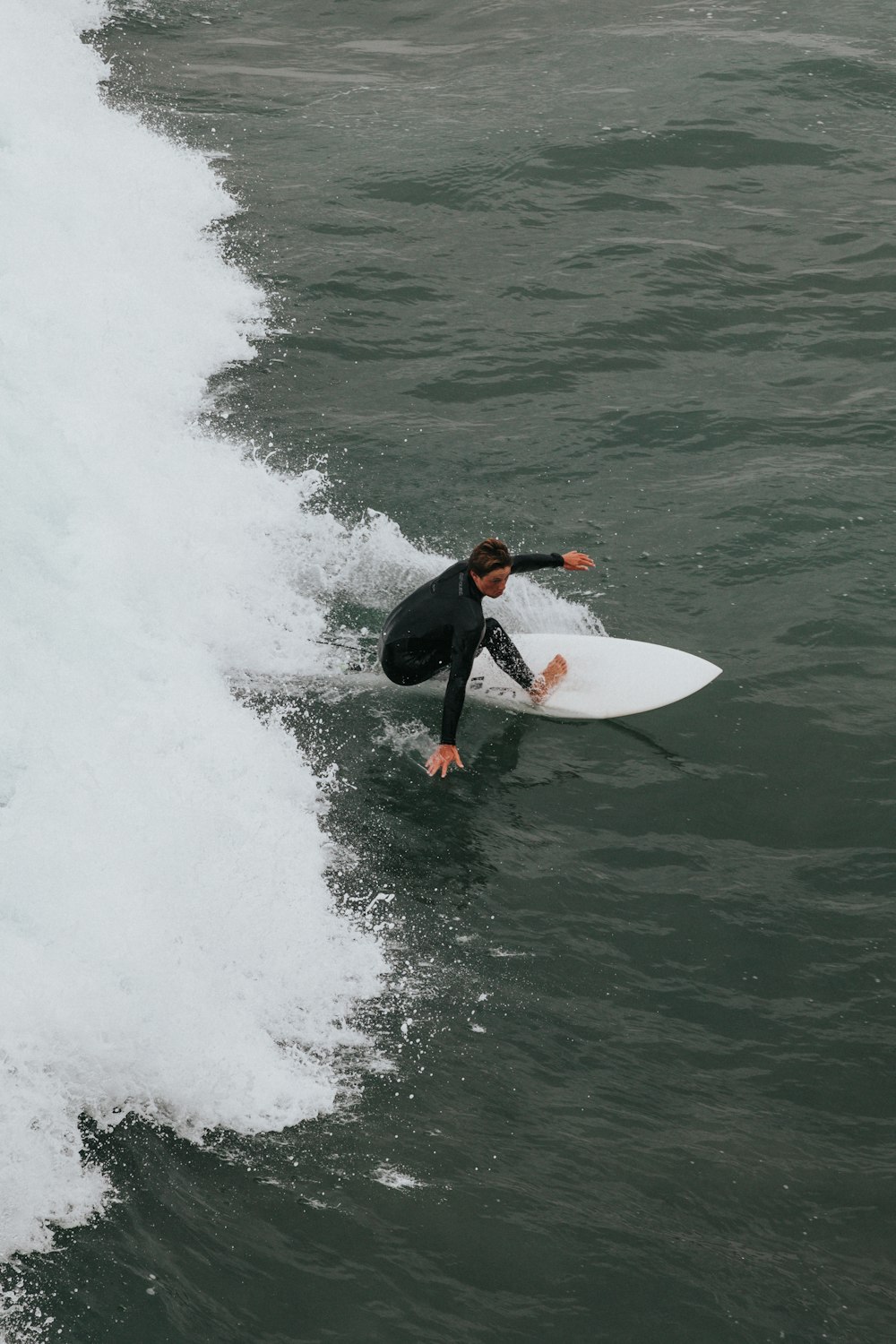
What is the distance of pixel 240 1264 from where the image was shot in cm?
539

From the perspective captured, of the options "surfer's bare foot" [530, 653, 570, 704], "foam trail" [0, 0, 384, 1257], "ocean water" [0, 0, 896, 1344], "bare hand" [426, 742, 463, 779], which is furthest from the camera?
"surfer's bare foot" [530, 653, 570, 704]

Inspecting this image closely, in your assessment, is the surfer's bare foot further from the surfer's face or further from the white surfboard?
the surfer's face

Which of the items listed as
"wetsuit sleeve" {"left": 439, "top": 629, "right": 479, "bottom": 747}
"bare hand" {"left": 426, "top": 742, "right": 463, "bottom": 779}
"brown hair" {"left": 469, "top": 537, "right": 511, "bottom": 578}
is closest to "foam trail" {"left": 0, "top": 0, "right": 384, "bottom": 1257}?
"bare hand" {"left": 426, "top": 742, "right": 463, "bottom": 779}

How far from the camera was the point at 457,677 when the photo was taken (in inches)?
A: 320

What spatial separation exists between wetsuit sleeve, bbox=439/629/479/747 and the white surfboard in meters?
0.70

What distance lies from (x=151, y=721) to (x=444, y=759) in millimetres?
1891

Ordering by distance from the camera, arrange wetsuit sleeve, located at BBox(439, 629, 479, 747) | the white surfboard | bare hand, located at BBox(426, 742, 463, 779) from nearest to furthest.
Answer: bare hand, located at BBox(426, 742, 463, 779)
wetsuit sleeve, located at BBox(439, 629, 479, 747)
the white surfboard

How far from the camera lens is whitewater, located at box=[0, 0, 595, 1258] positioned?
6109 millimetres

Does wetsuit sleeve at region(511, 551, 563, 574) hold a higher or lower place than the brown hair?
higher

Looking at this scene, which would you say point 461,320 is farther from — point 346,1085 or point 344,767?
point 346,1085

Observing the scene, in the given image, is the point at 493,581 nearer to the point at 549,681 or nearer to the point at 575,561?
the point at 575,561

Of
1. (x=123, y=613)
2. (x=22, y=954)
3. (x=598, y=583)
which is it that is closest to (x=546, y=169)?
(x=598, y=583)

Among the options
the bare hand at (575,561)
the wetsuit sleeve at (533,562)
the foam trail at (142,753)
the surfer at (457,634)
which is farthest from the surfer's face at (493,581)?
the foam trail at (142,753)

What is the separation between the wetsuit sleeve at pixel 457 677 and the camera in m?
7.98
